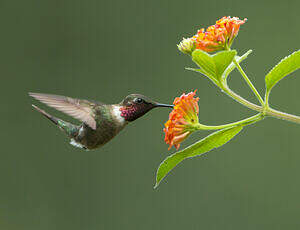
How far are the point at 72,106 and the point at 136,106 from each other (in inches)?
11.6

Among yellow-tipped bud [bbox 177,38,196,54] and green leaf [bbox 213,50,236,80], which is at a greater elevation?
yellow-tipped bud [bbox 177,38,196,54]

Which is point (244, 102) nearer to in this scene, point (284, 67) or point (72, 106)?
point (284, 67)

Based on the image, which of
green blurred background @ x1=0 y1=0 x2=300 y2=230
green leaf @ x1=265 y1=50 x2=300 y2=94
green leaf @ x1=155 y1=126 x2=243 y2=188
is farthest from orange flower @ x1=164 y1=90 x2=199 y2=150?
green blurred background @ x1=0 y1=0 x2=300 y2=230

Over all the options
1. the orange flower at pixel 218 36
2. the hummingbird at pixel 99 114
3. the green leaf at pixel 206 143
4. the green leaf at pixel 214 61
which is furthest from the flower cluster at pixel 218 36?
the hummingbird at pixel 99 114

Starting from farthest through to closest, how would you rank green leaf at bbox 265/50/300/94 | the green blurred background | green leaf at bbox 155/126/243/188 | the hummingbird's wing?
the green blurred background
the hummingbird's wing
green leaf at bbox 155/126/243/188
green leaf at bbox 265/50/300/94

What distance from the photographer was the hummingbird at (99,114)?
2.02m

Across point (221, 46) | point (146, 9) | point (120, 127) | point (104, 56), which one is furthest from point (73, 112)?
point (146, 9)

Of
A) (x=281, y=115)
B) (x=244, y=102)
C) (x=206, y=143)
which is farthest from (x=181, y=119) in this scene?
(x=281, y=115)

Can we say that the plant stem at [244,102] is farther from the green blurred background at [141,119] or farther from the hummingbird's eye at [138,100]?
the green blurred background at [141,119]

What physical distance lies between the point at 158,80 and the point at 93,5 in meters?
1.38

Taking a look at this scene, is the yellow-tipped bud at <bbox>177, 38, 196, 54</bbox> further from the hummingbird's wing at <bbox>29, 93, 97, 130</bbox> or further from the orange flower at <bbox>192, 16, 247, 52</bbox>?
the hummingbird's wing at <bbox>29, 93, 97, 130</bbox>

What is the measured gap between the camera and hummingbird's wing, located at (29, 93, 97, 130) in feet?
6.48

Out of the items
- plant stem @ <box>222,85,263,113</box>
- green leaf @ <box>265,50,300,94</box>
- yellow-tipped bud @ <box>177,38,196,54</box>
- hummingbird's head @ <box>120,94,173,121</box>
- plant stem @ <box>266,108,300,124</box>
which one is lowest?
plant stem @ <box>266,108,300,124</box>

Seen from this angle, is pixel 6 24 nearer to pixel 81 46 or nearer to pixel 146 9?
pixel 81 46
